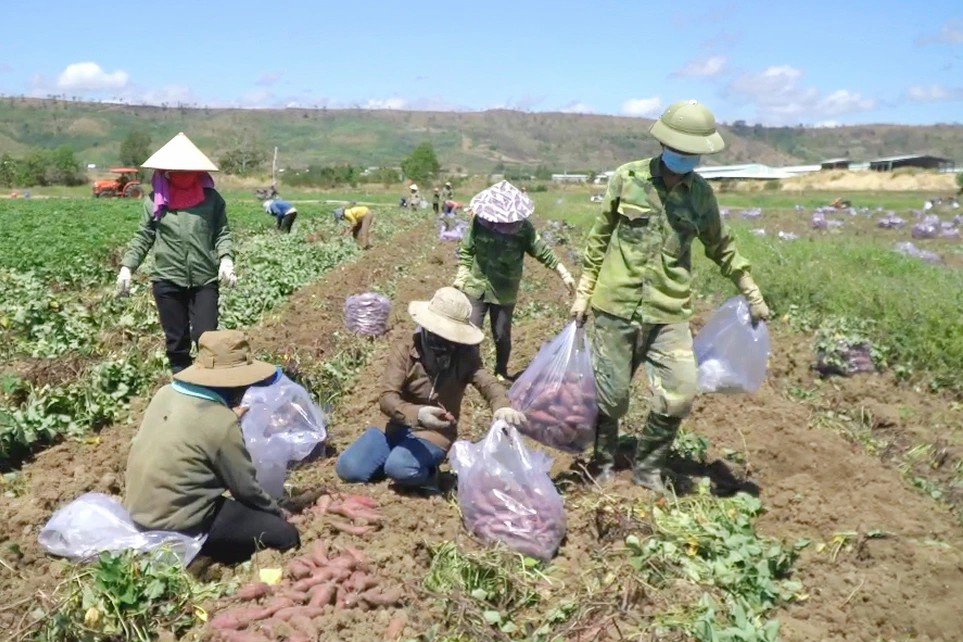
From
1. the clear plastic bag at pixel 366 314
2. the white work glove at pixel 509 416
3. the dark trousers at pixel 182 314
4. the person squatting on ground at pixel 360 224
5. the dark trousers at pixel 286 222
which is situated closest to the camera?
the white work glove at pixel 509 416

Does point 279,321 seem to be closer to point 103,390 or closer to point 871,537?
point 103,390

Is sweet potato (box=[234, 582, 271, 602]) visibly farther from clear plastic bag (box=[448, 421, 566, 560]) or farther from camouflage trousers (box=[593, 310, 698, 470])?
camouflage trousers (box=[593, 310, 698, 470])

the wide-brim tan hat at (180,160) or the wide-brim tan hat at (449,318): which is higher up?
the wide-brim tan hat at (180,160)

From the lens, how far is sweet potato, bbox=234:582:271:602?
3.31 metres

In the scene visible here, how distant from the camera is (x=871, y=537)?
3.98 metres

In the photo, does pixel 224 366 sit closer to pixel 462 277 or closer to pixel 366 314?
pixel 462 277

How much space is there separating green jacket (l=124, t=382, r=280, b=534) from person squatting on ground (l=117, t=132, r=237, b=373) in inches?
73.7

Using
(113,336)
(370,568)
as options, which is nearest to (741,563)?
(370,568)

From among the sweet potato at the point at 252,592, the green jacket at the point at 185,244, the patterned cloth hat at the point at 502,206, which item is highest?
the patterned cloth hat at the point at 502,206

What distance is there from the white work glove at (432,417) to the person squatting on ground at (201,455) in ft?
2.41

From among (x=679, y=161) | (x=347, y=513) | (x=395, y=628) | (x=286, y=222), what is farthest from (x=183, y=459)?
(x=286, y=222)

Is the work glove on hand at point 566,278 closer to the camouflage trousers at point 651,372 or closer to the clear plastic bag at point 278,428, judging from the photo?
the camouflage trousers at point 651,372

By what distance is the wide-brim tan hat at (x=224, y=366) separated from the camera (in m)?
3.44

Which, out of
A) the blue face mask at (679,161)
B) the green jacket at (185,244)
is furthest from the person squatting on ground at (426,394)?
the green jacket at (185,244)
